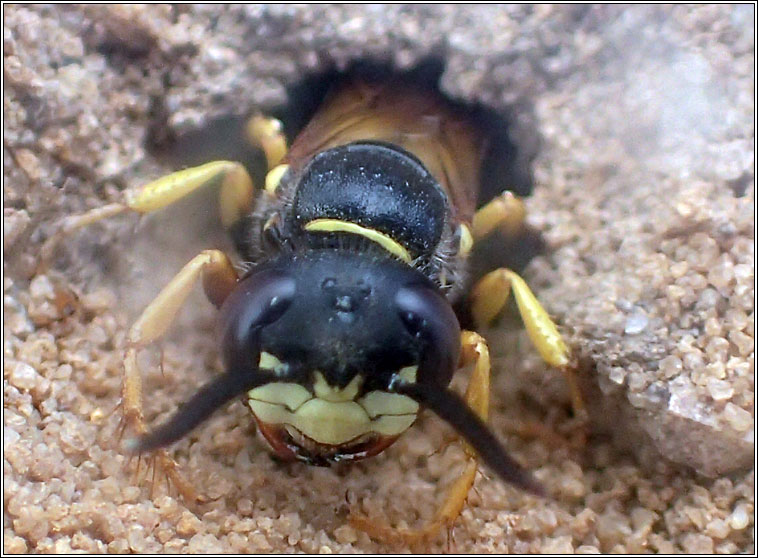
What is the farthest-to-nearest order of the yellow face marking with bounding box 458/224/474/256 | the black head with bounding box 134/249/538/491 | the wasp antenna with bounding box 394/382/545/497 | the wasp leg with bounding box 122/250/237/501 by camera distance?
1. the yellow face marking with bounding box 458/224/474/256
2. the wasp leg with bounding box 122/250/237/501
3. the black head with bounding box 134/249/538/491
4. the wasp antenna with bounding box 394/382/545/497

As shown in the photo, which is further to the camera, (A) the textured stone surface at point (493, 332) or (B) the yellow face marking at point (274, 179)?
(B) the yellow face marking at point (274, 179)

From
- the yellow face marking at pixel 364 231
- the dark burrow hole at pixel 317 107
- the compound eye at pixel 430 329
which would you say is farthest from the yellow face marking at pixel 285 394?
the dark burrow hole at pixel 317 107

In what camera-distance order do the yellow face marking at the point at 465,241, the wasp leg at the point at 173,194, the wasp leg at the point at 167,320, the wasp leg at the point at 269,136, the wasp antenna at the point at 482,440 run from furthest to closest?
the wasp leg at the point at 269,136, the yellow face marking at the point at 465,241, the wasp leg at the point at 173,194, the wasp leg at the point at 167,320, the wasp antenna at the point at 482,440

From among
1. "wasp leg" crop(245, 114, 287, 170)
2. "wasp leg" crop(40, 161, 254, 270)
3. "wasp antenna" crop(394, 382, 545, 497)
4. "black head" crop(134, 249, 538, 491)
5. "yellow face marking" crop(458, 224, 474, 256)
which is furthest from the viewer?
"wasp leg" crop(245, 114, 287, 170)

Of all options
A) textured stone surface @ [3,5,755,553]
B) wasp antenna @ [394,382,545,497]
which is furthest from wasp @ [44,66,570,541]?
textured stone surface @ [3,5,755,553]

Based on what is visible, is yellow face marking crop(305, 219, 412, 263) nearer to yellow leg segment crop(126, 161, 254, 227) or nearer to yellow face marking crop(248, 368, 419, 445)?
yellow leg segment crop(126, 161, 254, 227)

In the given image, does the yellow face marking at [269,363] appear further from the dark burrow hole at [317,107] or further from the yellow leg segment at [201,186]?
the dark burrow hole at [317,107]

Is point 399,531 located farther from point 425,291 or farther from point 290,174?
point 290,174
